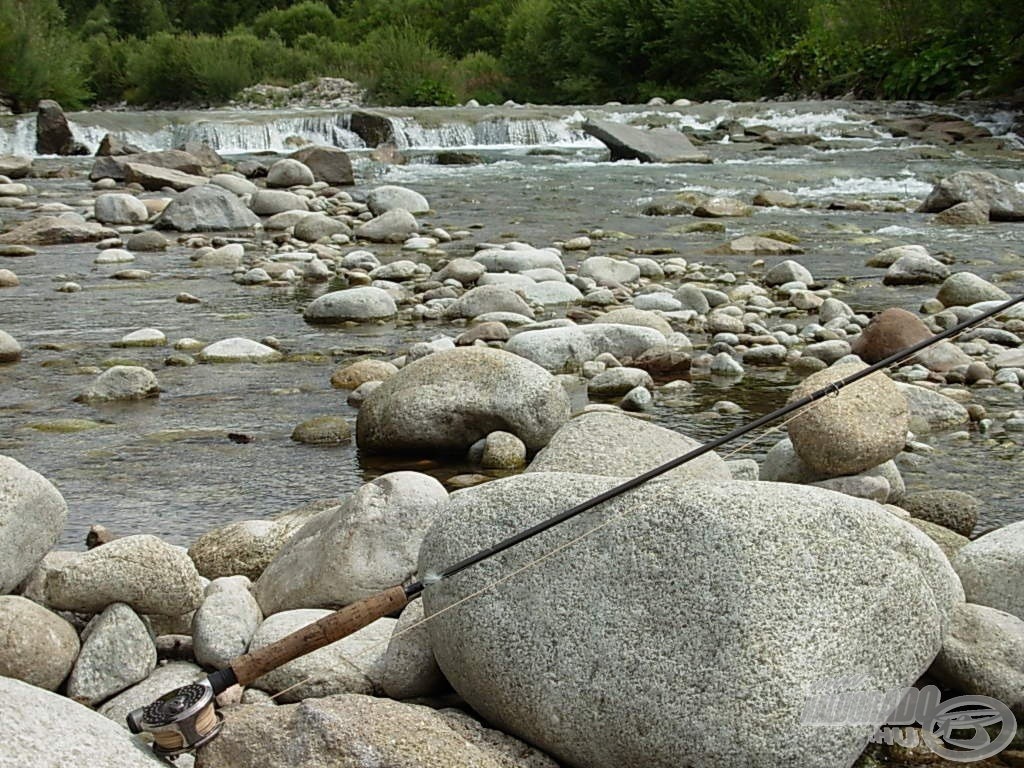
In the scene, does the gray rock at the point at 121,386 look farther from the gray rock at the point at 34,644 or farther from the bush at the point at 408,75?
the bush at the point at 408,75

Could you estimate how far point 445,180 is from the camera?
53.5ft

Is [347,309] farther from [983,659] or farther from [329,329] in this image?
[983,659]

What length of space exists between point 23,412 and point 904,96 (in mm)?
23058

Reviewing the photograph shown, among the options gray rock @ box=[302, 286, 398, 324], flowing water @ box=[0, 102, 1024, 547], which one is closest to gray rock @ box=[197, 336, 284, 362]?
flowing water @ box=[0, 102, 1024, 547]

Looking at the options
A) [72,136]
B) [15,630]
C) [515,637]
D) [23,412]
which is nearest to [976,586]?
[515,637]

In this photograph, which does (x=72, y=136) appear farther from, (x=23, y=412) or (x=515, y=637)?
(x=515, y=637)

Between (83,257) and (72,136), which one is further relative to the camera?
(72,136)

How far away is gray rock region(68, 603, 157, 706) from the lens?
291cm

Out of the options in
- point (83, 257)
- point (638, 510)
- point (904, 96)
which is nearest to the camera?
point (638, 510)

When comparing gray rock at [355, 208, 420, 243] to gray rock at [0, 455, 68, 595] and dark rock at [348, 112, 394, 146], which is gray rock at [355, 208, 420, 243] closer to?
gray rock at [0, 455, 68, 595]

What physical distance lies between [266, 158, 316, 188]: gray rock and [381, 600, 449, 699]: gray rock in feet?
41.9

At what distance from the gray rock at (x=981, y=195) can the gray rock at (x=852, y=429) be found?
8768 mm

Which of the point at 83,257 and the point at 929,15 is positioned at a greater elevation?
the point at 929,15

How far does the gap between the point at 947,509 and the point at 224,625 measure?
2352 mm
